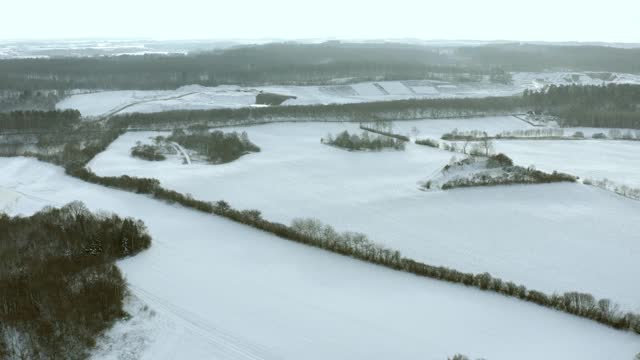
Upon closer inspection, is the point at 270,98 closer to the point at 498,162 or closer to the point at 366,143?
the point at 366,143

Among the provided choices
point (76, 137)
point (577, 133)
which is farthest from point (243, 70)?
point (577, 133)

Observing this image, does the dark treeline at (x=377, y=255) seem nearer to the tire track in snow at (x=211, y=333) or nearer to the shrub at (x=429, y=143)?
the tire track in snow at (x=211, y=333)

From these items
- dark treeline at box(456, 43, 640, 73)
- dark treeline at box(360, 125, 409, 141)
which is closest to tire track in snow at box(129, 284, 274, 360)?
dark treeline at box(360, 125, 409, 141)

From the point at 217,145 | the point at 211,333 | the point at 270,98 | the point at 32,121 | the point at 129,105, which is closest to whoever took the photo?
the point at 211,333

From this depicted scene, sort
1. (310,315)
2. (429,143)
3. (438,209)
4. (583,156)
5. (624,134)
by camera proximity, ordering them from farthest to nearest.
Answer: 1. (624,134)
2. (429,143)
3. (583,156)
4. (438,209)
5. (310,315)

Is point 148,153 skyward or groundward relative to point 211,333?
skyward

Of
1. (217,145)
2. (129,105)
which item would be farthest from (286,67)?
(217,145)

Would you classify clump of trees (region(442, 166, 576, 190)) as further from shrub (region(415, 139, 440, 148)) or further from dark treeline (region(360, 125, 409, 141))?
dark treeline (region(360, 125, 409, 141))

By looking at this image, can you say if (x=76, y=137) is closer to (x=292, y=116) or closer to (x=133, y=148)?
(x=133, y=148)
